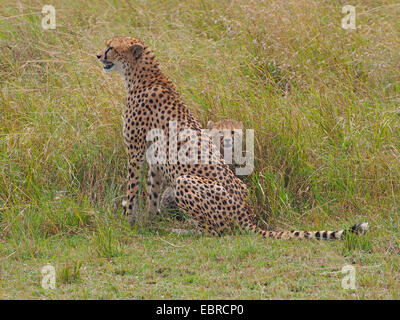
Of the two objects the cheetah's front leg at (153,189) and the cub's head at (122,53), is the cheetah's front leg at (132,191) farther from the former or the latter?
the cub's head at (122,53)

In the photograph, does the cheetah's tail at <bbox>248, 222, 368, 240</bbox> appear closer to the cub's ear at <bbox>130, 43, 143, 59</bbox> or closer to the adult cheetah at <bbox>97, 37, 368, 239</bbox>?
the adult cheetah at <bbox>97, 37, 368, 239</bbox>

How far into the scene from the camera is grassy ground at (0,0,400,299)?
14.0 feet

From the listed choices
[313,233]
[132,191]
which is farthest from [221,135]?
[313,233]

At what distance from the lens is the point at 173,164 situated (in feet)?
16.5

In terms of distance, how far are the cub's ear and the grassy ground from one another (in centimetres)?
56

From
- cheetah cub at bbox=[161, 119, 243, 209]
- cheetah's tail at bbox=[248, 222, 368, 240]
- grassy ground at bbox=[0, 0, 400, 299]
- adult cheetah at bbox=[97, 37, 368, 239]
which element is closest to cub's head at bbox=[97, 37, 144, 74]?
adult cheetah at bbox=[97, 37, 368, 239]

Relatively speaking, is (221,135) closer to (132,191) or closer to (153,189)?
(153,189)

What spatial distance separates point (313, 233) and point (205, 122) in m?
1.49

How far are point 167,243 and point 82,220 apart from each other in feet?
2.03

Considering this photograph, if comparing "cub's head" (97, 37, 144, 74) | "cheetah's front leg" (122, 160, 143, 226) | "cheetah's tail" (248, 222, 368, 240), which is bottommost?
"cheetah's tail" (248, 222, 368, 240)

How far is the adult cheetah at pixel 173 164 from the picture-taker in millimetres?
4832

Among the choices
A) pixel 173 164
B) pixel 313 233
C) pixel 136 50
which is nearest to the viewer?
pixel 313 233

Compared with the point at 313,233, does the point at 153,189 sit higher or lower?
higher

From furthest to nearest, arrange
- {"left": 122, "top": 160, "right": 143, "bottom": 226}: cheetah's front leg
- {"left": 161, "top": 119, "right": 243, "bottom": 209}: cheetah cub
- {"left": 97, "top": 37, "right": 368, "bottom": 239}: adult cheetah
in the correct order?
1. {"left": 161, "top": 119, "right": 243, "bottom": 209}: cheetah cub
2. {"left": 122, "top": 160, "right": 143, "bottom": 226}: cheetah's front leg
3. {"left": 97, "top": 37, "right": 368, "bottom": 239}: adult cheetah
